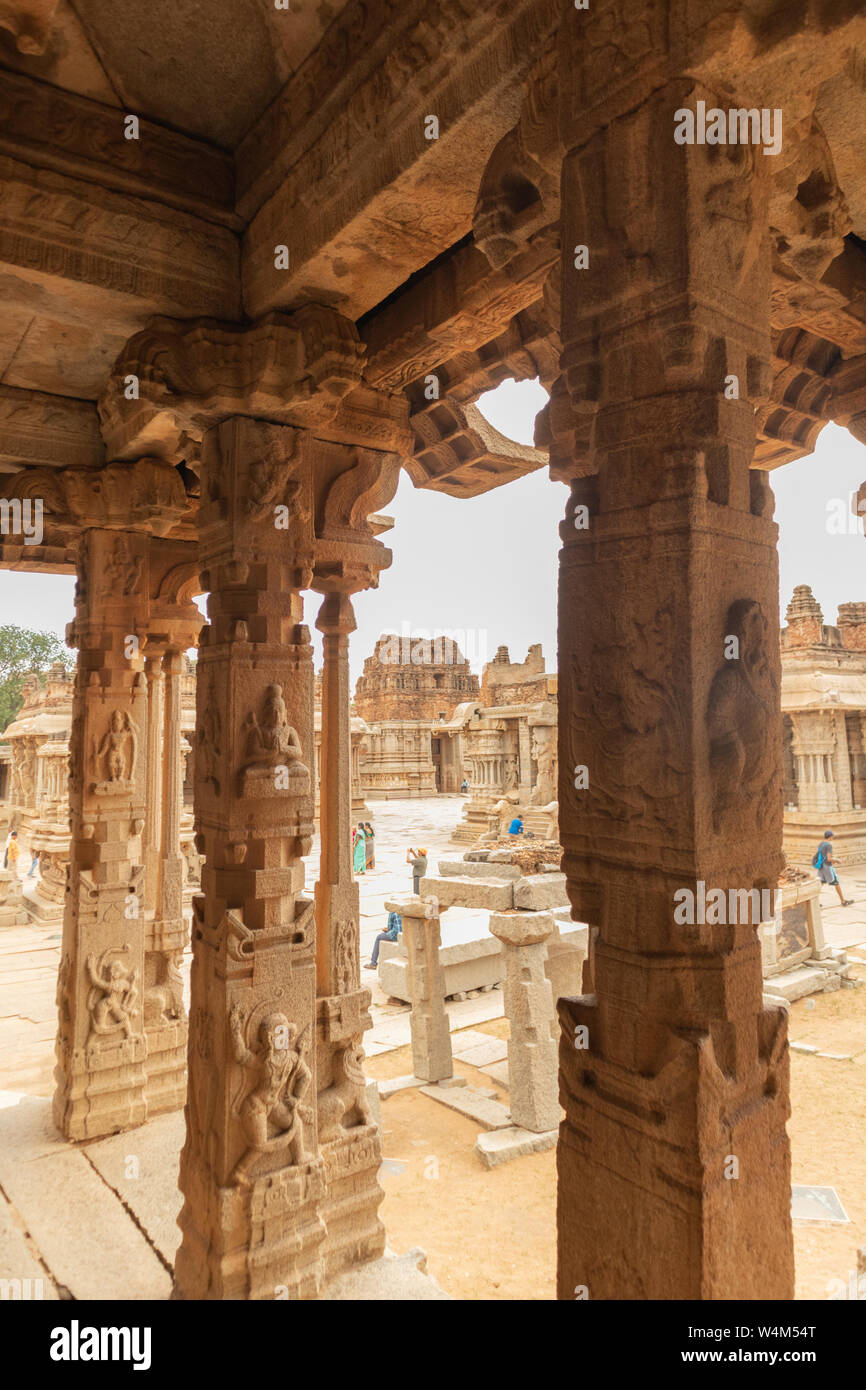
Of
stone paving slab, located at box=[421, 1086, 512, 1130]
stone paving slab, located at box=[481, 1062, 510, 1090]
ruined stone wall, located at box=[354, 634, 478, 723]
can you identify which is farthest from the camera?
ruined stone wall, located at box=[354, 634, 478, 723]

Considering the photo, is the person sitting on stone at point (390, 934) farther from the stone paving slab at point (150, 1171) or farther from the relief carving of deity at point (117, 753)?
the relief carving of deity at point (117, 753)

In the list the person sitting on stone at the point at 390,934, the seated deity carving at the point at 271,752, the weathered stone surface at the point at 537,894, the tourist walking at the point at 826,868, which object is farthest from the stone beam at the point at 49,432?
the tourist walking at the point at 826,868

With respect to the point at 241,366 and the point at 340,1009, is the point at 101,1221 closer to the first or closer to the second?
the point at 340,1009

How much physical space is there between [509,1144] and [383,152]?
7307 mm

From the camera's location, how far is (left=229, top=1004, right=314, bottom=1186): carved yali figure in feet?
12.2

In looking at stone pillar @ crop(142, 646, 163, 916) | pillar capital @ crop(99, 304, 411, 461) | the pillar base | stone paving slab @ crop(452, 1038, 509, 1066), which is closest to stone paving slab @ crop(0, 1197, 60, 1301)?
the pillar base

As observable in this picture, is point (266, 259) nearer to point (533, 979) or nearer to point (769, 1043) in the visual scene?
point (769, 1043)

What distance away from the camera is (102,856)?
19.3 feet

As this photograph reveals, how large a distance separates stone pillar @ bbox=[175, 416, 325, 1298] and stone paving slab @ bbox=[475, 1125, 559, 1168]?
3379 mm

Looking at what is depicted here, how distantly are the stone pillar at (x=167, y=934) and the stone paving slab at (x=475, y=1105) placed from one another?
2.74 metres

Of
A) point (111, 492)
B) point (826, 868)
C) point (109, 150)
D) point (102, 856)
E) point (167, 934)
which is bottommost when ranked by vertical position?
point (826, 868)

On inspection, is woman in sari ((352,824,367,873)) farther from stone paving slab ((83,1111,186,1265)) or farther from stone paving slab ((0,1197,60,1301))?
stone paving slab ((0,1197,60,1301))

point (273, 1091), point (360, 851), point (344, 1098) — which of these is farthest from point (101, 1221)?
point (360, 851)

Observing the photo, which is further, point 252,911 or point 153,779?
point 153,779
